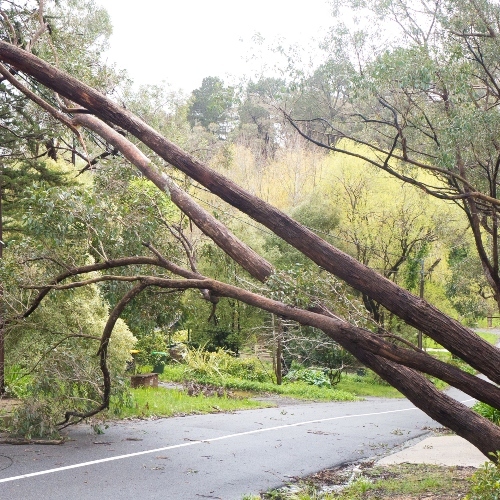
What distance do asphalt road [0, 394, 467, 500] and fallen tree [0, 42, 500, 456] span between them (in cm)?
213

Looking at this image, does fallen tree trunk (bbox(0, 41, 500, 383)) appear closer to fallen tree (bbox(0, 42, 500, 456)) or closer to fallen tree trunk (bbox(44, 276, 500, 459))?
fallen tree (bbox(0, 42, 500, 456))

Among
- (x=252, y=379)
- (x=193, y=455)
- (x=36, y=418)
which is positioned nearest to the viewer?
(x=193, y=455)

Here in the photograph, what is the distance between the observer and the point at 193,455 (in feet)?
38.0

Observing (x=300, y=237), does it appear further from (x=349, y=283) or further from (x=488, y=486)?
(x=488, y=486)

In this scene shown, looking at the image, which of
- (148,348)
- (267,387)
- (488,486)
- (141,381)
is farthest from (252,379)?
(488,486)

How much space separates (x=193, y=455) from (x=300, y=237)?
16.3 feet

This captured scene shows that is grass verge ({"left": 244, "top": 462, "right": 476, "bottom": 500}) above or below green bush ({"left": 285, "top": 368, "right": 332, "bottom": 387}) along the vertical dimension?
above

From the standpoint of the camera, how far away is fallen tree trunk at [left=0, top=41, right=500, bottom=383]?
25.6 ft

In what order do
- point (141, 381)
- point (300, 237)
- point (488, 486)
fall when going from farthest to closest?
1. point (141, 381)
2. point (300, 237)
3. point (488, 486)

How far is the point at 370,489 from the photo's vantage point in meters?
9.34

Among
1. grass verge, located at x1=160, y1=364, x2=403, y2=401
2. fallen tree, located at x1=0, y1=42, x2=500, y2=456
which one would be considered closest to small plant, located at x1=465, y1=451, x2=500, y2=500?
fallen tree, located at x1=0, y1=42, x2=500, y2=456

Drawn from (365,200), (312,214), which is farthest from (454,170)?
(312,214)

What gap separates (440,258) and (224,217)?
2087 centimetres

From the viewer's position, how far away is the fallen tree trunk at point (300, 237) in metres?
7.81
